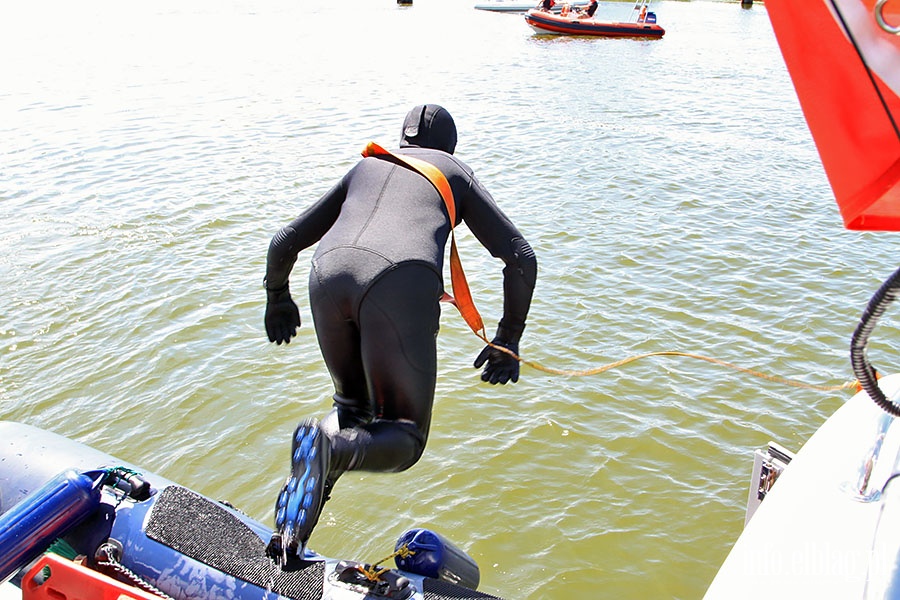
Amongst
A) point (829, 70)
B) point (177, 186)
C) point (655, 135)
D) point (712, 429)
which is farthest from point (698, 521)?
point (655, 135)

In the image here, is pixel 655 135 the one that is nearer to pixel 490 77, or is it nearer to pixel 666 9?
pixel 490 77

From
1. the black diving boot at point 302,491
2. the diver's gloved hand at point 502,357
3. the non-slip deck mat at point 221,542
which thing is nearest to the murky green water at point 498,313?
the diver's gloved hand at point 502,357

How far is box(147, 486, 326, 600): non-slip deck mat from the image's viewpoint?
9.18 ft

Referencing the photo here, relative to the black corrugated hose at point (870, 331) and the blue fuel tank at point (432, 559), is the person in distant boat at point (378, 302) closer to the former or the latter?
the blue fuel tank at point (432, 559)

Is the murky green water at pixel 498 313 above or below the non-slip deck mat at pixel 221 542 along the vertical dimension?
below

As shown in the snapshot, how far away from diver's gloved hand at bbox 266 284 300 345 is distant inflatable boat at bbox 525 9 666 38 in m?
29.1

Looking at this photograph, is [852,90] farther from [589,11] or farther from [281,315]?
[589,11]

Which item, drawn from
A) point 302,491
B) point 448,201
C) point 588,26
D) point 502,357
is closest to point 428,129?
point 448,201

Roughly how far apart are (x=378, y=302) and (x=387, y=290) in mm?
56

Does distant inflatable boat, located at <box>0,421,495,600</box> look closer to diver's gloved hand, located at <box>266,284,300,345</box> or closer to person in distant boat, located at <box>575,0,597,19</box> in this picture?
diver's gloved hand, located at <box>266,284,300,345</box>

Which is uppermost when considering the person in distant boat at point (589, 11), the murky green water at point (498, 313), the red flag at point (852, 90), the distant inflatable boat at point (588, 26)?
the red flag at point (852, 90)

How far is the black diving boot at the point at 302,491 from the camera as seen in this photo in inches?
100.0

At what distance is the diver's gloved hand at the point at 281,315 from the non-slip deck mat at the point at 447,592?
1434 mm

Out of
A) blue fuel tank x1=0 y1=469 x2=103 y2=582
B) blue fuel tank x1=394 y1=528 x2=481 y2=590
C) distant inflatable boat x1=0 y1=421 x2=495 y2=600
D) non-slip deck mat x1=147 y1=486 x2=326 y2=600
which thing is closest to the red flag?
distant inflatable boat x1=0 y1=421 x2=495 y2=600
